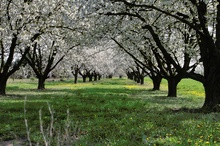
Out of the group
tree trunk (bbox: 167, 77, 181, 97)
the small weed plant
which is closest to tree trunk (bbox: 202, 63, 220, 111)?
the small weed plant

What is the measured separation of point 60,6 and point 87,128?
65.0 feet

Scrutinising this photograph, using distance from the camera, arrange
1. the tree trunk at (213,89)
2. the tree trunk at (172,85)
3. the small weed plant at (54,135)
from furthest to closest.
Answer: the tree trunk at (172,85), the tree trunk at (213,89), the small weed plant at (54,135)

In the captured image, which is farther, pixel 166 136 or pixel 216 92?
pixel 216 92

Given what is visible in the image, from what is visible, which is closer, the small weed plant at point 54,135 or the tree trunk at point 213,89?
the small weed plant at point 54,135

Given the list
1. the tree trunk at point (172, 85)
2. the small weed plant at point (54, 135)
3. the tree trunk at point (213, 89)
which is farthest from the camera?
the tree trunk at point (172, 85)

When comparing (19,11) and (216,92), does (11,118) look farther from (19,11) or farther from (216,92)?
(19,11)

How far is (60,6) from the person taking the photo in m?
29.1

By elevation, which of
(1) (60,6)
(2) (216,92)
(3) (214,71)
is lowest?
(2) (216,92)

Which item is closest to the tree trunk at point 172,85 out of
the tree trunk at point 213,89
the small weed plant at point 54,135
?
the tree trunk at point 213,89

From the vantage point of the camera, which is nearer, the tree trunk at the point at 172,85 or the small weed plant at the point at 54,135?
the small weed plant at the point at 54,135

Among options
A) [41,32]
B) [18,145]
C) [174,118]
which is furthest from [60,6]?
[18,145]

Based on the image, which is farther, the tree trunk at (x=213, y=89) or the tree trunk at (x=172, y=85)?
the tree trunk at (x=172, y=85)

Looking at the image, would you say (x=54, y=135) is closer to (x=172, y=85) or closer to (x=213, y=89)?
(x=213, y=89)

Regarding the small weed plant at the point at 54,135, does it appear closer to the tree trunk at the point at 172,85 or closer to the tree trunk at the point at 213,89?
the tree trunk at the point at 213,89
